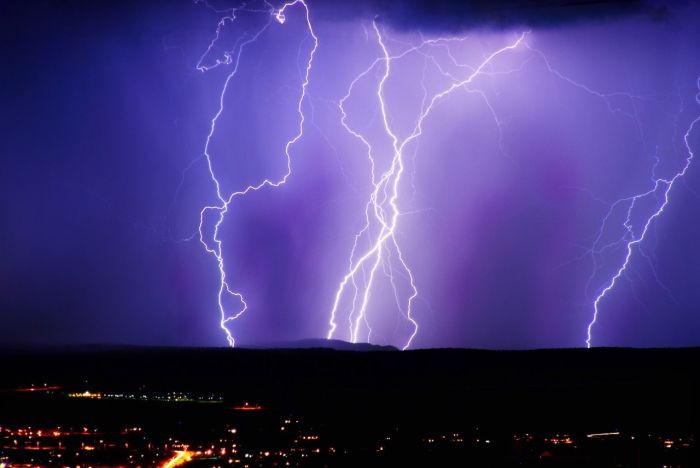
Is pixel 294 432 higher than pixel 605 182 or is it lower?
lower

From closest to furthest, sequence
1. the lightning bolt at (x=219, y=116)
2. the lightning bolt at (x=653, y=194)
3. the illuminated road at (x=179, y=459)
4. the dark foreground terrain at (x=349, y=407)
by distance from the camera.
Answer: the illuminated road at (x=179, y=459) → the dark foreground terrain at (x=349, y=407) → the lightning bolt at (x=653, y=194) → the lightning bolt at (x=219, y=116)

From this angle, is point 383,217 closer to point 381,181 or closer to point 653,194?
point 381,181

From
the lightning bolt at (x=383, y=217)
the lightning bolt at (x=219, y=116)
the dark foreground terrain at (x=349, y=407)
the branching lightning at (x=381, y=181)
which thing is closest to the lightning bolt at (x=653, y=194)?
the branching lightning at (x=381, y=181)

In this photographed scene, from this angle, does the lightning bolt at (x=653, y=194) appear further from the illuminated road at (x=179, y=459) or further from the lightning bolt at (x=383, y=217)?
the illuminated road at (x=179, y=459)

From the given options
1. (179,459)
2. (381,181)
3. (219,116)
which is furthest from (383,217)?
(179,459)

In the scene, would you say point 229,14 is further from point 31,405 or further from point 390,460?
point 390,460

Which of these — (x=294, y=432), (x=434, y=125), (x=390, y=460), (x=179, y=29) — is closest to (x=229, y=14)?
(x=179, y=29)
